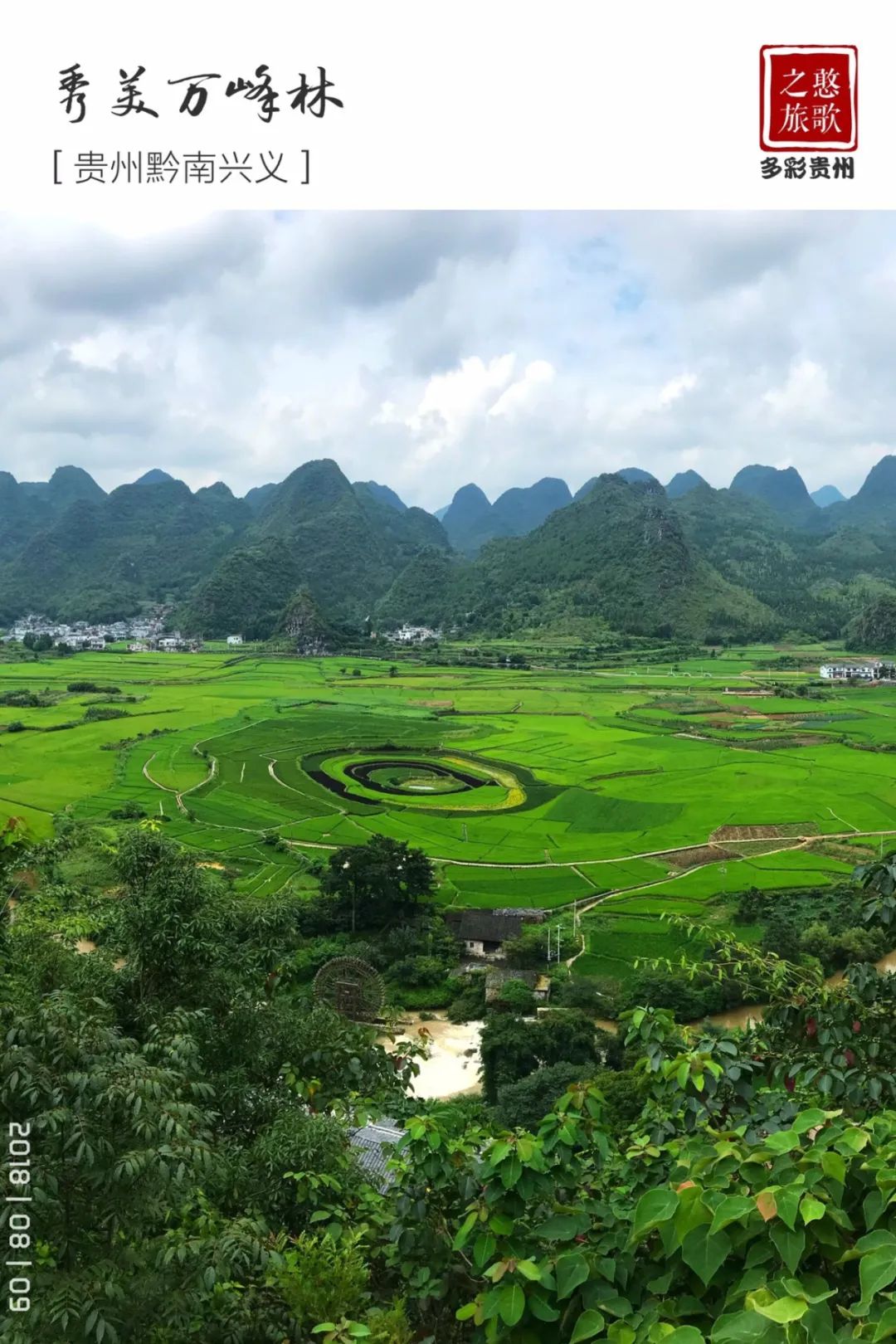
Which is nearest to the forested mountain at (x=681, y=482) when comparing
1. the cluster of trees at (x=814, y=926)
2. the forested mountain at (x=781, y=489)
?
the forested mountain at (x=781, y=489)

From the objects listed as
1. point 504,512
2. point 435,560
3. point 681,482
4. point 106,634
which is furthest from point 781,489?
point 106,634

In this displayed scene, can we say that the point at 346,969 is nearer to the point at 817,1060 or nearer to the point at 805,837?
the point at 817,1060

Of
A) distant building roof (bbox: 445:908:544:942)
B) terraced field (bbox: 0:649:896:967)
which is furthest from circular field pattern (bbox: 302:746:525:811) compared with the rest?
distant building roof (bbox: 445:908:544:942)

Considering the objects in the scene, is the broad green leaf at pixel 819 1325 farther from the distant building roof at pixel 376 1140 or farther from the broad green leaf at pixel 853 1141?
the distant building roof at pixel 376 1140

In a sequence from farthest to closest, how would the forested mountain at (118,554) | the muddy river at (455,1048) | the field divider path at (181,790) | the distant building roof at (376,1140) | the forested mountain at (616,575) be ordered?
the forested mountain at (118,554)
the forested mountain at (616,575)
the field divider path at (181,790)
the muddy river at (455,1048)
the distant building roof at (376,1140)

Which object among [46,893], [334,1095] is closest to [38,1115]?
[334,1095]

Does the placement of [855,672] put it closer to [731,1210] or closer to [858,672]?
[858,672]
